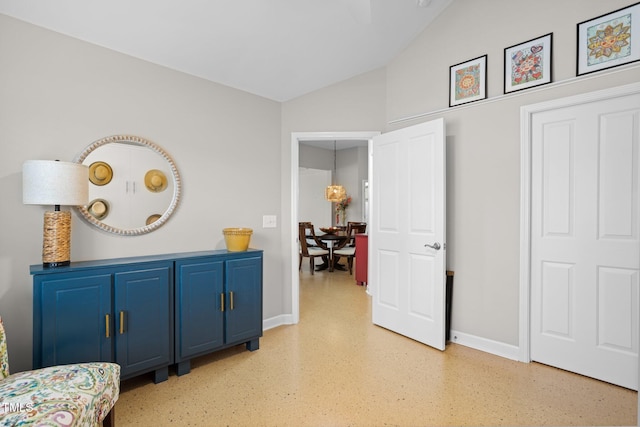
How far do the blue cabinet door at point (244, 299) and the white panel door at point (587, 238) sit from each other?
2312 mm

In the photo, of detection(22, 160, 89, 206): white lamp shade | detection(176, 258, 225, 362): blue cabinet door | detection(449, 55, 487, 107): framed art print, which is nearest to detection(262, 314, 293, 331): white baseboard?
detection(176, 258, 225, 362): blue cabinet door

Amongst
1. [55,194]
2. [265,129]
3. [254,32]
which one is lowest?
[55,194]

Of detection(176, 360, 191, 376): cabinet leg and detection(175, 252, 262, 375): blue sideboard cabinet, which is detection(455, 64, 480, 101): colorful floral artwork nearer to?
detection(175, 252, 262, 375): blue sideboard cabinet

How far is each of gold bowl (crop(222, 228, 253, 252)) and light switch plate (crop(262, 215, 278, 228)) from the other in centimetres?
53

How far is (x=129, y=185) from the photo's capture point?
8.59ft

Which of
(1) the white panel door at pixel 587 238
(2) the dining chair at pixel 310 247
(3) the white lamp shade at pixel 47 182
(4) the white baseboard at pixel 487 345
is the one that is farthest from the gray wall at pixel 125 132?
(2) the dining chair at pixel 310 247

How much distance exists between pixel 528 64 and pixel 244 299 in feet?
10.1

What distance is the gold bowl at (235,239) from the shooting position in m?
2.96

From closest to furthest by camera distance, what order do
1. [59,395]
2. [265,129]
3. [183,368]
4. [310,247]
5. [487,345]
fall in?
[59,395]
[183,368]
[487,345]
[265,129]
[310,247]

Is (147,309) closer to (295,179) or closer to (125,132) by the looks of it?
(125,132)

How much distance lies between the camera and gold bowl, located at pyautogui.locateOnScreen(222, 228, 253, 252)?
9.71 ft

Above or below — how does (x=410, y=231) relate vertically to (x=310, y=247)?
above

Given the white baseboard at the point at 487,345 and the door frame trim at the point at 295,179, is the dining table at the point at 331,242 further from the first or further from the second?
the white baseboard at the point at 487,345

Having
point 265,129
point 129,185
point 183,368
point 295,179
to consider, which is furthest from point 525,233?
point 129,185
